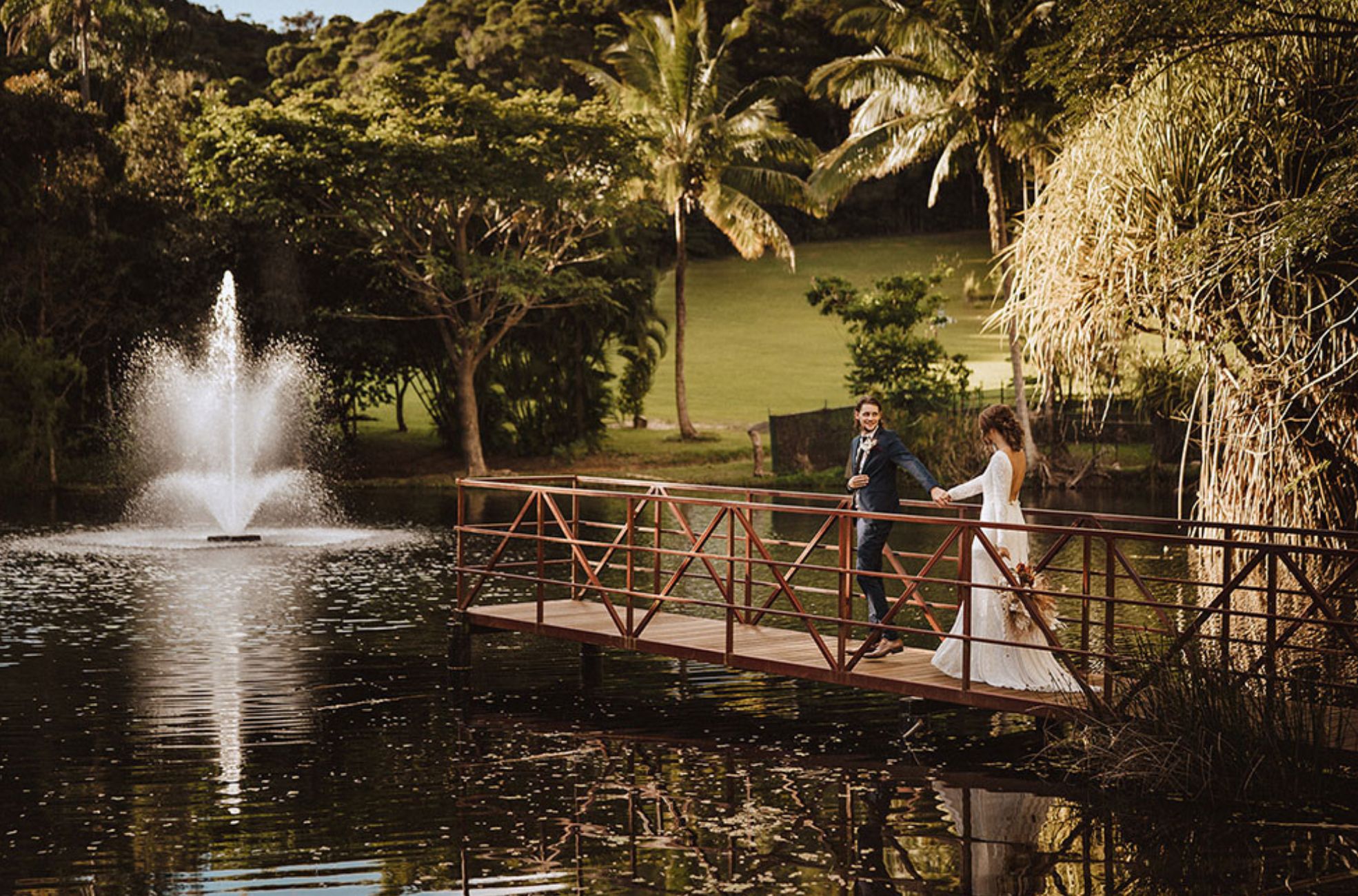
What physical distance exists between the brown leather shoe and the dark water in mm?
530

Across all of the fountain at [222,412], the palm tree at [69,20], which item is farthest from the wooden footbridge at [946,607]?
the palm tree at [69,20]

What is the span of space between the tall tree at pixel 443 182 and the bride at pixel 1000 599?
983 inches

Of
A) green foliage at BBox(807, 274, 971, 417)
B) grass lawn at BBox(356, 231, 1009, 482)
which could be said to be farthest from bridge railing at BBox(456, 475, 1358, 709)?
grass lawn at BBox(356, 231, 1009, 482)

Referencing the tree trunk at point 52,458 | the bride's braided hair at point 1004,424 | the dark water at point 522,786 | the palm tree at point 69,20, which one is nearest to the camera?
the dark water at point 522,786

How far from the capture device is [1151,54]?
1323cm

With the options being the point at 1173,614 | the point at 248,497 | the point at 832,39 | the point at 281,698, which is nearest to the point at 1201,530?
the point at 1173,614

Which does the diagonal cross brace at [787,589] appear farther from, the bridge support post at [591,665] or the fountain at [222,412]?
the fountain at [222,412]

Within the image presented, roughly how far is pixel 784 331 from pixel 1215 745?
55.7 meters

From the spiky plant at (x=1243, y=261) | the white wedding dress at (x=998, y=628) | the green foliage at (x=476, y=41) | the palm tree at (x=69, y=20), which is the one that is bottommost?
the white wedding dress at (x=998, y=628)

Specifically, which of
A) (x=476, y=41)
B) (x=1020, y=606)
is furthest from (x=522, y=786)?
(x=476, y=41)

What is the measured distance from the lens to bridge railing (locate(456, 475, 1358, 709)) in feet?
32.3

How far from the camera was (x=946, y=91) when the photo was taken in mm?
35594

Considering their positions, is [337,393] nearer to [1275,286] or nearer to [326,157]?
[326,157]

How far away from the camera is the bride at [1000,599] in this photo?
35.4ft
